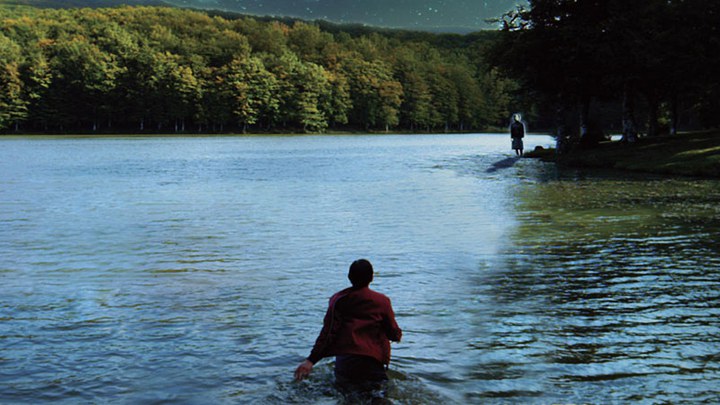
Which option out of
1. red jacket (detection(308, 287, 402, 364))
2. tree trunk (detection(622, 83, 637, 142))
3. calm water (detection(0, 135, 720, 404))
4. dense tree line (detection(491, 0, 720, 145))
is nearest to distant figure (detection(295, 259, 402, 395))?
red jacket (detection(308, 287, 402, 364))

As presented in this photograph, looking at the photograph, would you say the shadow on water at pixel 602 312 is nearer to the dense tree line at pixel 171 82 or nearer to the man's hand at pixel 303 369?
the man's hand at pixel 303 369

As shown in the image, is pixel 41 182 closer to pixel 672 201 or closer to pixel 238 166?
pixel 238 166

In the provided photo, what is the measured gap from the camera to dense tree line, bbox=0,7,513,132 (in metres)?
139

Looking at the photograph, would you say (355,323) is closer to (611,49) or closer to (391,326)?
(391,326)

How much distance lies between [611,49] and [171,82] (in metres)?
116

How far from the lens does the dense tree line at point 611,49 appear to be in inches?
1652

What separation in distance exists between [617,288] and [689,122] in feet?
418

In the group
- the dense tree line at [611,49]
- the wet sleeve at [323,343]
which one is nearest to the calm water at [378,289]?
the wet sleeve at [323,343]

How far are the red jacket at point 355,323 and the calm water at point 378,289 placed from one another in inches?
22.0

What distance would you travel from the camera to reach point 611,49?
151ft

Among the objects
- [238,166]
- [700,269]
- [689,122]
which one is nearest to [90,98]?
[238,166]

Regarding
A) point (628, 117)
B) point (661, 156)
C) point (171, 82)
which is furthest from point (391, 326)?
point (171, 82)

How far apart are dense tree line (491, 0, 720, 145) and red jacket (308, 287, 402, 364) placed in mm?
39565

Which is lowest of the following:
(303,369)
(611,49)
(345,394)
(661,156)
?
(345,394)
